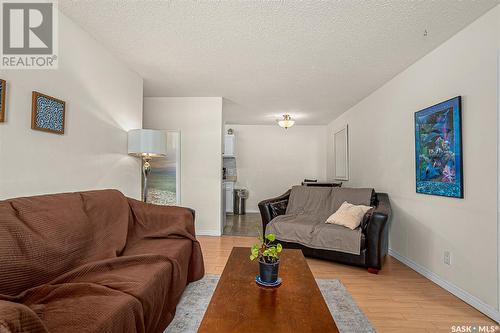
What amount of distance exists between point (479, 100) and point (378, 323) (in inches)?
77.4

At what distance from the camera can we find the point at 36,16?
6.81 feet

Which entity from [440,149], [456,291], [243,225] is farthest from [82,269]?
[243,225]

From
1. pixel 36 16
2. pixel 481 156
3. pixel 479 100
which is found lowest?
pixel 481 156

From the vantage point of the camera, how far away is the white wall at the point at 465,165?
2.10 meters

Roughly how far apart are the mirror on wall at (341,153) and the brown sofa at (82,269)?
13.5 ft

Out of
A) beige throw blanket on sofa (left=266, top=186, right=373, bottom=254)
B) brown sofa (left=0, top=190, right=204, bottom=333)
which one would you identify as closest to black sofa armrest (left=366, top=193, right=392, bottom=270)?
beige throw blanket on sofa (left=266, top=186, right=373, bottom=254)

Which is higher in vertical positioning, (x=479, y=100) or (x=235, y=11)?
(x=235, y=11)

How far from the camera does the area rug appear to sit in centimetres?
188

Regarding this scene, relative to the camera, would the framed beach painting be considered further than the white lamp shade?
Yes

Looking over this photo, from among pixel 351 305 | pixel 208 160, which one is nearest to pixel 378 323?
pixel 351 305

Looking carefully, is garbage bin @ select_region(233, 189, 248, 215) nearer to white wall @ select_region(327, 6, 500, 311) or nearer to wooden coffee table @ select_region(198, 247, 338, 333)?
white wall @ select_region(327, 6, 500, 311)

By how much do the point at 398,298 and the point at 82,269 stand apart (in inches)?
99.5

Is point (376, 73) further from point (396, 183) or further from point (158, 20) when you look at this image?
point (158, 20)

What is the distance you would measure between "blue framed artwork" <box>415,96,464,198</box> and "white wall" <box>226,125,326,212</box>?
14.4 feet
